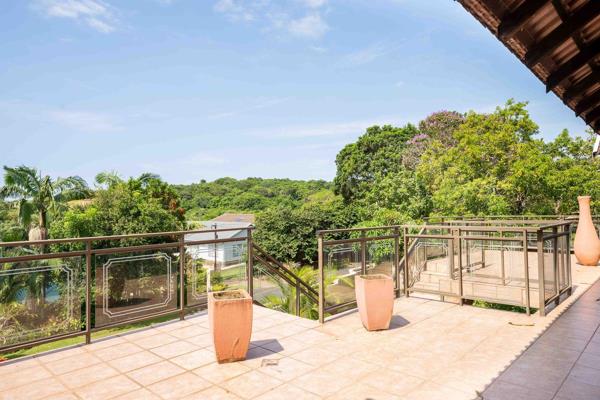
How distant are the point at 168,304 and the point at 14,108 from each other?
48.0m

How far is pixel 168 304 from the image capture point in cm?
580

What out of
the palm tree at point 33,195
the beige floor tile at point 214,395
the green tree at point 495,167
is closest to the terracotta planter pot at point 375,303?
the beige floor tile at point 214,395

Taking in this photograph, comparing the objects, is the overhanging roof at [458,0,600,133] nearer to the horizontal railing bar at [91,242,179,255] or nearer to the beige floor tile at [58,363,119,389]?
the beige floor tile at [58,363,119,389]

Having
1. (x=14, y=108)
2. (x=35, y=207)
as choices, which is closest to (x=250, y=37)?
(x=35, y=207)

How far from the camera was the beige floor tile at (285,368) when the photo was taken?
3.89 metres

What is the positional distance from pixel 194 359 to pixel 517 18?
447 cm

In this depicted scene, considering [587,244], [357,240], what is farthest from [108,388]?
[587,244]

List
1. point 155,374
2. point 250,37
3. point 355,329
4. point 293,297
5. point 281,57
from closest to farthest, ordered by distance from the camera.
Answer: point 155,374 < point 355,329 < point 293,297 < point 250,37 < point 281,57

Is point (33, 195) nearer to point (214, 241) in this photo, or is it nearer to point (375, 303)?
point (214, 241)

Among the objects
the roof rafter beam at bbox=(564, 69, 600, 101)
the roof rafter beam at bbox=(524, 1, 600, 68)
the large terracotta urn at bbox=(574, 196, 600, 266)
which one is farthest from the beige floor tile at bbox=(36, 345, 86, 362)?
the large terracotta urn at bbox=(574, 196, 600, 266)

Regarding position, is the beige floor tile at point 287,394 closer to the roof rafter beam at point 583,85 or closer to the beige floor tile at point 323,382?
the beige floor tile at point 323,382

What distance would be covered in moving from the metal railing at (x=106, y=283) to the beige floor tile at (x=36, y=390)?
37.1 inches

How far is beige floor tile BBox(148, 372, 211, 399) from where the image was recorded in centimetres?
350

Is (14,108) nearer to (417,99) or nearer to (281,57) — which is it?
(281,57)
